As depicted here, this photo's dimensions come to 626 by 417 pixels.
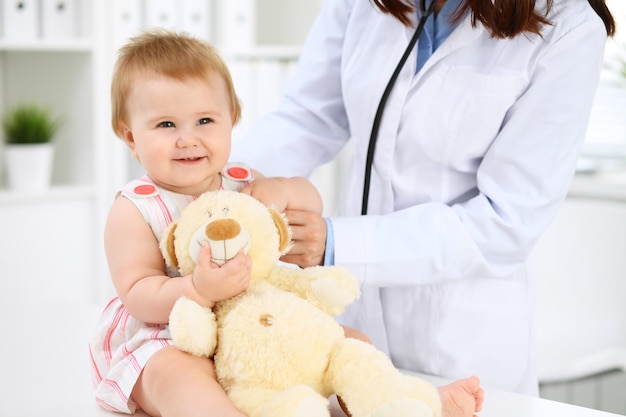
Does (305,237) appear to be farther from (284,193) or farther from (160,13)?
(160,13)

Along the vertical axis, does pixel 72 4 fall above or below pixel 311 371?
above

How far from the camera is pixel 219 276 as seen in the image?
2.99ft

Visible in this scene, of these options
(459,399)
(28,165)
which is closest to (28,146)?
(28,165)

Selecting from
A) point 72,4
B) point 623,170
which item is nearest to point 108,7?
point 72,4

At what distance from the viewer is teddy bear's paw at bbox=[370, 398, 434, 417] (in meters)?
0.83

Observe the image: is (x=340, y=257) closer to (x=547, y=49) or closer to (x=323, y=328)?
(x=323, y=328)

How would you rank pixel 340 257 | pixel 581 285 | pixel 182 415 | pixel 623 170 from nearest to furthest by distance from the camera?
1. pixel 182 415
2. pixel 340 257
3. pixel 581 285
4. pixel 623 170

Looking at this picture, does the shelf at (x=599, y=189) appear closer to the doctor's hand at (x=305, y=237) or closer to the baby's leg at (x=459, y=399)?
the doctor's hand at (x=305, y=237)

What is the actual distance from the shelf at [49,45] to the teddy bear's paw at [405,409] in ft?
6.74

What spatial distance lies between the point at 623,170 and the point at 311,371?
2.65 metres

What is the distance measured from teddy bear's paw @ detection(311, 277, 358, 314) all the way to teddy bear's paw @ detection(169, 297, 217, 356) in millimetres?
130

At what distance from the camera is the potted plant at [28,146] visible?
265 cm

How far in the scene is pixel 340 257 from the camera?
1.23m

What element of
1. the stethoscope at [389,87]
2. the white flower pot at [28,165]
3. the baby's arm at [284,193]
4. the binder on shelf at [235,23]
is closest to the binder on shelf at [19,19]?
the white flower pot at [28,165]
